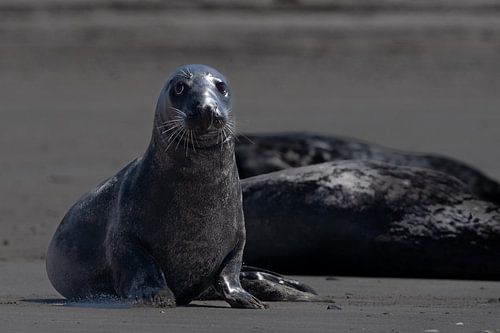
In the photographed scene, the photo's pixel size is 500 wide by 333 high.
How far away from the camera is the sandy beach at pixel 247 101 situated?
598cm

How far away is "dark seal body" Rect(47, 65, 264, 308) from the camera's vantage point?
6.20 meters

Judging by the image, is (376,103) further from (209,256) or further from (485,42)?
(209,256)

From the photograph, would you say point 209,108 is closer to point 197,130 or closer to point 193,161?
point 197,130

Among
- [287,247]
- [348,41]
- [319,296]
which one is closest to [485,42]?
Result: [348,41]

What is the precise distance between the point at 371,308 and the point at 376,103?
11.0 metres

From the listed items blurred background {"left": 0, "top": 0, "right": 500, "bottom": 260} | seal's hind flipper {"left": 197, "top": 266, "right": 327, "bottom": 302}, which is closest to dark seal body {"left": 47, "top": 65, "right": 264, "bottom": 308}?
seal's hind flipper {"left": 197, "top": 266, "right": 327, "bottom": 302}

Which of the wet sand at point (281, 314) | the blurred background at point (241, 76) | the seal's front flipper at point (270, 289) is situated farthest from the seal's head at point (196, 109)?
the blurred background at point (241, 76)

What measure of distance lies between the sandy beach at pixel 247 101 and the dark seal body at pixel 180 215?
6.8 inches

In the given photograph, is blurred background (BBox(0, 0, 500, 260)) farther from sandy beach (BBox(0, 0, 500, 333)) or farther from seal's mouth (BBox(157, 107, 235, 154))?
seal's mouth (BBox(157, 107, 235, 154))

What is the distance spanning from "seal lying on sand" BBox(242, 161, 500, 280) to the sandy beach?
0.19 metres

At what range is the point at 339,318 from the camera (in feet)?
19.0

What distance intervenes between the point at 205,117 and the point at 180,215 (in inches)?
21.1

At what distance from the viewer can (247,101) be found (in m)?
17.3

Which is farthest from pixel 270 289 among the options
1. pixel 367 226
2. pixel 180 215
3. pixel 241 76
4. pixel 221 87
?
pixel 241 76
